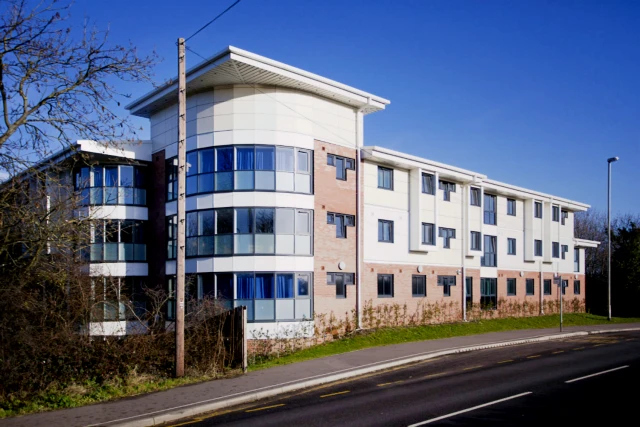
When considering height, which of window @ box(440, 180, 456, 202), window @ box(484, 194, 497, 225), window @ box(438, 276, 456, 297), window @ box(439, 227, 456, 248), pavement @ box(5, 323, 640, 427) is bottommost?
pavement @ box(5, 323, 640, 427)

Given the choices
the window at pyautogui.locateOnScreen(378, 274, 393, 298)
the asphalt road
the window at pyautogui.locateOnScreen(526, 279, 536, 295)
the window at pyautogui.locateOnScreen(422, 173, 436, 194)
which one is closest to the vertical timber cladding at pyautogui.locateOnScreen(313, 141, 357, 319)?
the window at pyautogui.locateOnScreen(378, 274, 393, 298)

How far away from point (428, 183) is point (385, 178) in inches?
138

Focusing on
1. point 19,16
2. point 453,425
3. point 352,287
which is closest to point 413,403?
point 453,425

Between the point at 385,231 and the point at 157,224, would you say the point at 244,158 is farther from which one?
the point at 385,231

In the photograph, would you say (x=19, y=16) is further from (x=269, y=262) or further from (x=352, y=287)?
(x=352, y=287)

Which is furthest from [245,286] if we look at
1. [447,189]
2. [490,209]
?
[490,209]

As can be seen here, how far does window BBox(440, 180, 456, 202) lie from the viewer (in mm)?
33219

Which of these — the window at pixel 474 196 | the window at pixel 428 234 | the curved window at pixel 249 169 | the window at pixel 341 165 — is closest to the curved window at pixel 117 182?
the curved window at pixel 249 169

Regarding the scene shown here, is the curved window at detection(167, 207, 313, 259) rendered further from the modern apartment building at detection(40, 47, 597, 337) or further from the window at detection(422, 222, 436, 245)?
the window at detection(422, 222, 436, 245)

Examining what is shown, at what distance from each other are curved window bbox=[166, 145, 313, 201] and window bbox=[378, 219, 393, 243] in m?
5.34

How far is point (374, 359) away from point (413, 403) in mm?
6663

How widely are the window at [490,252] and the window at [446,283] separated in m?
4.03

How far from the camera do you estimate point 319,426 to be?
35.3ft

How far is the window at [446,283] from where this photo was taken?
32.0 meters
